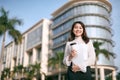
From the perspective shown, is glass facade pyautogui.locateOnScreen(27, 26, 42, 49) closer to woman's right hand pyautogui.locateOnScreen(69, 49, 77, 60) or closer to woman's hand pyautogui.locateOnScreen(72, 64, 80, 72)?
woman's right hand pyautogui.locateOnScreen(69, 49, 77, 60)

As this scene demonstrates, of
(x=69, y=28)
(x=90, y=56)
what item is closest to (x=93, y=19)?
(x=69, y=28)

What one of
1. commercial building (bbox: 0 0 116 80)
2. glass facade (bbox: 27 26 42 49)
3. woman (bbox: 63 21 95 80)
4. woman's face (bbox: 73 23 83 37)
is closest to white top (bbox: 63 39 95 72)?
woman (bbox: 63 21 95 80)

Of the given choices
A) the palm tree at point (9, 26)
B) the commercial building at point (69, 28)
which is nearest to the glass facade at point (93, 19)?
the commercial building at point (69, 28)

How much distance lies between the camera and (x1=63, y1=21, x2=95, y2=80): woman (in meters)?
2.86

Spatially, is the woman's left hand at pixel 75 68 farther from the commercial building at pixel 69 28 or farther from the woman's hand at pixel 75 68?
Result: the commercial building at pixel 69 28

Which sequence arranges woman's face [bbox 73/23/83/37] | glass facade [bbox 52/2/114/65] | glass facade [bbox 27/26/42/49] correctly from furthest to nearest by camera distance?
glass facade [bbox 27/26/42/49]
glass facade [bbox 52/2/114/65]
woman's face [bbox 73/23/83/37]

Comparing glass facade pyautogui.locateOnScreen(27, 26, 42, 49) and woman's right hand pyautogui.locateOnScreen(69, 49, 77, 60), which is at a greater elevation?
glass facade pyautogui.locateOnScreen(27, 26, 42, 49)

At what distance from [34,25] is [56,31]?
1168cm

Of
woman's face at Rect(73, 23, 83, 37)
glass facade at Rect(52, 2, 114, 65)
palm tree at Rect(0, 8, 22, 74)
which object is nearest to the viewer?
woman's face at Rect(73, 23, 83, 37)

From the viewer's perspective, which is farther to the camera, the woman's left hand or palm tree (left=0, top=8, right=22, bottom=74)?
palm tree (left=0, top=8, right=22, bottom=74)

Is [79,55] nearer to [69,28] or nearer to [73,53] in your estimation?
[73,53]

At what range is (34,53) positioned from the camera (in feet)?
231

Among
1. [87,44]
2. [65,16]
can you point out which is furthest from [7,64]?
[87,44]

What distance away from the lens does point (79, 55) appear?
300 centimetres
